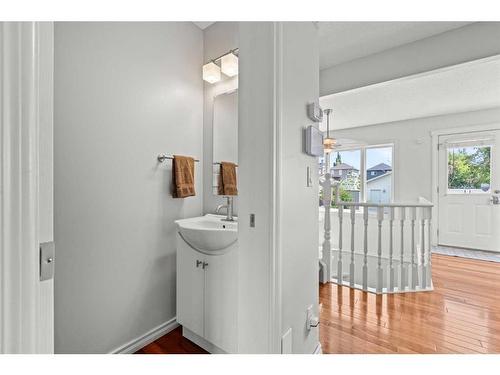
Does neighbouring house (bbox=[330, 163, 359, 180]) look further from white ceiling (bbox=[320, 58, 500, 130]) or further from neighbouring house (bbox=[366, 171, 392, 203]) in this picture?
white ceiling (bbox=[320, 58, 500, 130])

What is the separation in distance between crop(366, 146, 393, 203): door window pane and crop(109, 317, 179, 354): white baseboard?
4562 millimetres

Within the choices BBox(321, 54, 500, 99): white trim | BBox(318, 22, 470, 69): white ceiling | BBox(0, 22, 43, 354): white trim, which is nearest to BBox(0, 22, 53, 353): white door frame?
BBox(0, 22, 43, 354): white trim

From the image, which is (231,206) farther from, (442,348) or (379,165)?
(379,165)

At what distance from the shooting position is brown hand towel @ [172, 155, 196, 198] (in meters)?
1.88

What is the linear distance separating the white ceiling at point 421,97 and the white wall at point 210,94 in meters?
1.48

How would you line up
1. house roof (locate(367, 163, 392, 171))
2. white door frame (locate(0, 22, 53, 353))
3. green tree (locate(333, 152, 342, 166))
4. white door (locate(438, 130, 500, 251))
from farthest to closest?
green tree (locate(333, 152, 342, 166)) → house roof (locate(367, 163, 392, 171)) → white door (locate(438, 130, 500, 251)) → white door frame (locate(0, 22, 53, 353))

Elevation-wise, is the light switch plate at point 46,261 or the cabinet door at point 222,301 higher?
the light switch plate at point 46,261

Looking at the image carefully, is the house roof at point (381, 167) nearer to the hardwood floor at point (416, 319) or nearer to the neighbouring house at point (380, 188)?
the neighbouring house at point (380, 188)

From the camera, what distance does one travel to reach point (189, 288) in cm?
170

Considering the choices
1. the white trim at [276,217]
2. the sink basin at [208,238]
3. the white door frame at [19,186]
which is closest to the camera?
the white door frame at [19,186]

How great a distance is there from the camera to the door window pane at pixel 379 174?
4992 millimetres

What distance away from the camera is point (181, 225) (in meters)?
1.69

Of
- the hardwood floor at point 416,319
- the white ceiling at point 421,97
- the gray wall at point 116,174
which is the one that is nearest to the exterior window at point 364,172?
the white ceiling at point 421,97

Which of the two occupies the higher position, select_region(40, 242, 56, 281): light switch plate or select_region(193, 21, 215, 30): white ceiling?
select_region(193, 21, 215, 30): white ceiling
